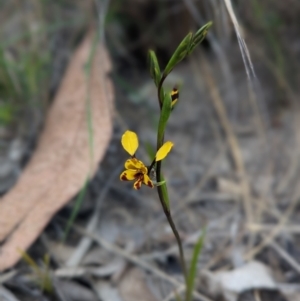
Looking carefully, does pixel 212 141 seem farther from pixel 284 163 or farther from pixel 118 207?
pixel 118 207

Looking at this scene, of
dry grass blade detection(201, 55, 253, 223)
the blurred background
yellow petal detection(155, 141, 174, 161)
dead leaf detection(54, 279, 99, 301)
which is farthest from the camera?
dry grass blade detection(201, 55, 253, 223)

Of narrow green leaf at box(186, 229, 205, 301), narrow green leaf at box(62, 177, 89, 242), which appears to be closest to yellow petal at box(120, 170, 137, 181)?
narrow green leaf at box(186, 229, 205, 301)

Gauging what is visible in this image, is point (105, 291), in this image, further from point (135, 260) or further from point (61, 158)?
point (61, 158)

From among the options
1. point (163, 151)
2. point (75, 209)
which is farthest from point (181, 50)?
point (75, 209)

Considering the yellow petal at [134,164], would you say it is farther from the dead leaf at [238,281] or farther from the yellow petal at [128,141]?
the dead leaf at [238,281]

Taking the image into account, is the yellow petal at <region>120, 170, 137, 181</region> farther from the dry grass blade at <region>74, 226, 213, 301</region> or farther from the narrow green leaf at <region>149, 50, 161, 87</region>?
the dry grass blade at <region>74, 226, 213, 301</region>

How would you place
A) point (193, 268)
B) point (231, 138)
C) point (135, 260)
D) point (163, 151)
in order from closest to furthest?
1. point (163, 151)
2. point (193, 268)
3. point (135, 260)
4. point (231, 138)
